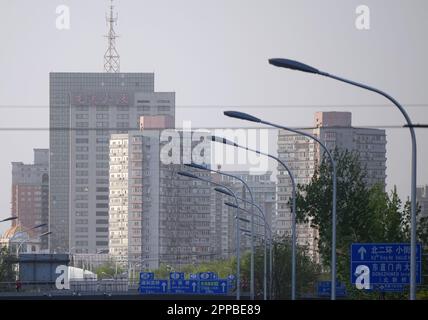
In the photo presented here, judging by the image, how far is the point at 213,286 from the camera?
8675 centimetres

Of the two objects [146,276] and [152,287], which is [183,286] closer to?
[152,287]

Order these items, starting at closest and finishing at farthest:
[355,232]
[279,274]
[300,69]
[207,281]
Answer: [300,69], [355,232], [207,281], [279,274]

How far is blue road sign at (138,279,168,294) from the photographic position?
3489 inches

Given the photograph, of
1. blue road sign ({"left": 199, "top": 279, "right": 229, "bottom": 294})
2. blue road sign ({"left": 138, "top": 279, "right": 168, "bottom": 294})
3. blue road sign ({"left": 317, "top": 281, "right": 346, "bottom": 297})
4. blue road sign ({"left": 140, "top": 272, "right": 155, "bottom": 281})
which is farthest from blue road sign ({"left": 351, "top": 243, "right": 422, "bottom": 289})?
blue road sign ({"left": 140, "top": 272, "right": 155, "bottom": 281})

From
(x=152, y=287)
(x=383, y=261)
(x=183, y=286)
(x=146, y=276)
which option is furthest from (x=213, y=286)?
(x=383, y=261)

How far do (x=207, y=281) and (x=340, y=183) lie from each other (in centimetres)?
1132

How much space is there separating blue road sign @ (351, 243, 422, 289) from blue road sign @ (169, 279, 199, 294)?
4058 centimetres

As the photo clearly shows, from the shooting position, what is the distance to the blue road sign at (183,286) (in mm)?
86375

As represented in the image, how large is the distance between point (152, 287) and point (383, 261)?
145 ft

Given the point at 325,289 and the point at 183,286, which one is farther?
the point at 183,286
